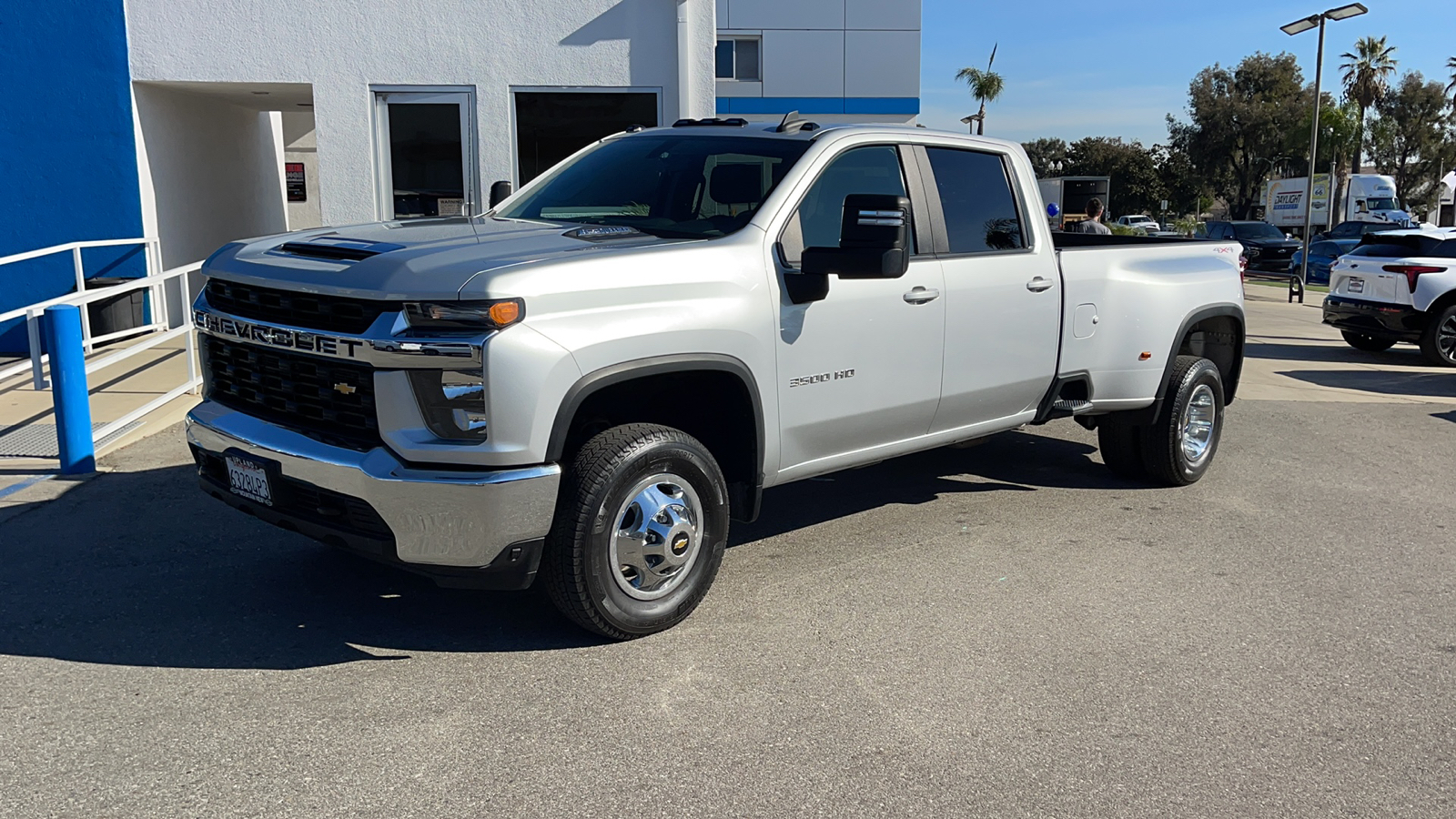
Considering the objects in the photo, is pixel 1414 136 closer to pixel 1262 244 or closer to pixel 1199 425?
pixel 1262 244

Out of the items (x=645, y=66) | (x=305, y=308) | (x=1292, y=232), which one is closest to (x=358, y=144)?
(x=645, y=66)

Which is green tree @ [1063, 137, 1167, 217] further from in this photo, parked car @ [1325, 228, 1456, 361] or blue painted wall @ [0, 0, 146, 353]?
blue painted wall @ [0, 0, 146, 353]

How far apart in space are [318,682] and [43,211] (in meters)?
10.1

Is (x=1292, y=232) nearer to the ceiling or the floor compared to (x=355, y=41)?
nearer to the floor

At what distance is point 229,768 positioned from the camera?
11.1 ft

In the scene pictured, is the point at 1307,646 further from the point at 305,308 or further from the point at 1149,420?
the point at 305,308

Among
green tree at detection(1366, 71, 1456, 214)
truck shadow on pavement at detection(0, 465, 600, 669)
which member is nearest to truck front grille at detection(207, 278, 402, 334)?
truck shadow on pavement at detection(0, 465, 600, 669)

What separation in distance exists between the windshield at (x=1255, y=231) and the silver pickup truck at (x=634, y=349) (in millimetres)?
32981

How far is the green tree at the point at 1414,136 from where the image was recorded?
6925 cm

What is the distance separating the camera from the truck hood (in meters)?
3.77

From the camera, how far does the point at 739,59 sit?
2691cm

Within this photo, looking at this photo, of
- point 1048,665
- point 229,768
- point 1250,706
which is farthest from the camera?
point 1048,665

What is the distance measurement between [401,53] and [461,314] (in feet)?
29.2

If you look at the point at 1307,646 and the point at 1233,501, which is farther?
the point at 1233,501
